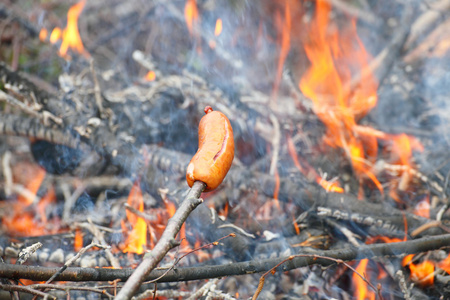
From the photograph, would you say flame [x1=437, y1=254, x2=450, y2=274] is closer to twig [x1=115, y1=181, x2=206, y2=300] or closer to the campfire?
the campfire

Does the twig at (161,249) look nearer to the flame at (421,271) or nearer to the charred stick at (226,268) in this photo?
the charred stick at (226,268)

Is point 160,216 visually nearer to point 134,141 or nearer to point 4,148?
point 134,141

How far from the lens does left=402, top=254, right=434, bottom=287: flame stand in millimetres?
2254

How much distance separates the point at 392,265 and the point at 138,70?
13.8 ft

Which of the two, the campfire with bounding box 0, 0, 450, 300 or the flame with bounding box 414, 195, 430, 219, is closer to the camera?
the campfire with bounding box 0, 0, 450, 300

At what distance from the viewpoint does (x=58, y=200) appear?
10.00 feet

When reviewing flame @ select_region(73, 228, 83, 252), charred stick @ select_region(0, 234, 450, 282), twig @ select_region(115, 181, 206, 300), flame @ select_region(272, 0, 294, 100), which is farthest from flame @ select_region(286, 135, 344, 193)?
flame @ select_region(272, 0, 294, 100)

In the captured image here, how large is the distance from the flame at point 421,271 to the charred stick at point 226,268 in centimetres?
24

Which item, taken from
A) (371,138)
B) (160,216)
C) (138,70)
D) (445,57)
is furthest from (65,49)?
(445,57)

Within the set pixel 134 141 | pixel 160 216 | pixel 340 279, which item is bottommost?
pixel 340 279

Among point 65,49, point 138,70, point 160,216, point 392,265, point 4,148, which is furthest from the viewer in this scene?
point 138,70

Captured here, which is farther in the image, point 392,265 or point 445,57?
point 445,57

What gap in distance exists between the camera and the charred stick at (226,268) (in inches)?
64.8

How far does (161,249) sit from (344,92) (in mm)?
3614
